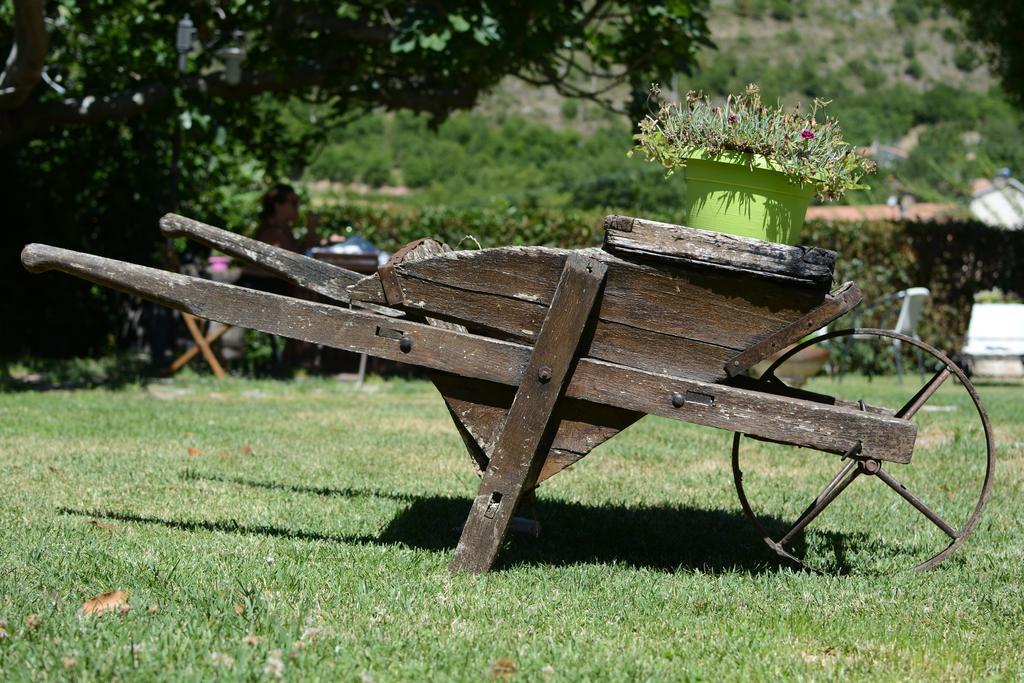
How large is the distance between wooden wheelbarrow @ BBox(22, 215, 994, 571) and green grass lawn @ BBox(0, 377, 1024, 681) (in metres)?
0.46

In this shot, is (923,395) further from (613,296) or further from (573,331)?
(573,331)

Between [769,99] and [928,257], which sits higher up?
[769,99]

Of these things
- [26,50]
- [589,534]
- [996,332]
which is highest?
[26,50]

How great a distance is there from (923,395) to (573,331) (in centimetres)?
149

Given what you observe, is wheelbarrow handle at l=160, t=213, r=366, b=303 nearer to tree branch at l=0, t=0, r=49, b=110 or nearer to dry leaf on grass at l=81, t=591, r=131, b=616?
dry leaf on grass at l=81, t=591, r=131, b=616

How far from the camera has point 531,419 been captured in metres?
3.57

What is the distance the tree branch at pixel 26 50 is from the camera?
26.0ft

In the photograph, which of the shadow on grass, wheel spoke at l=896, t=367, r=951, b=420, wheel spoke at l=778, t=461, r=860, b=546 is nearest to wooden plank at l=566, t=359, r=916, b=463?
wheel spoke at l=778, t=461, r=860, b=546

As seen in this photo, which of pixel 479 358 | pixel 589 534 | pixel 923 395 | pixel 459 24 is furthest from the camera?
pixel 459 24

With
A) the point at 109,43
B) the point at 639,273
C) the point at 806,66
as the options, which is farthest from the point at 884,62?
the point at 639,273

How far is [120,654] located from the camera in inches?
106

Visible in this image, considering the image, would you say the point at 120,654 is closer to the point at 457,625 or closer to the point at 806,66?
the point at 457,625

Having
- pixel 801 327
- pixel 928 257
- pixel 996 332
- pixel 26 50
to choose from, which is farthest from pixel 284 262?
pixel 928 257

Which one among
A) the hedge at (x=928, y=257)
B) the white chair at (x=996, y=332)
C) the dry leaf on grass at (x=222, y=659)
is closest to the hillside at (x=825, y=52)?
the hedge at (x=928, y=257)
